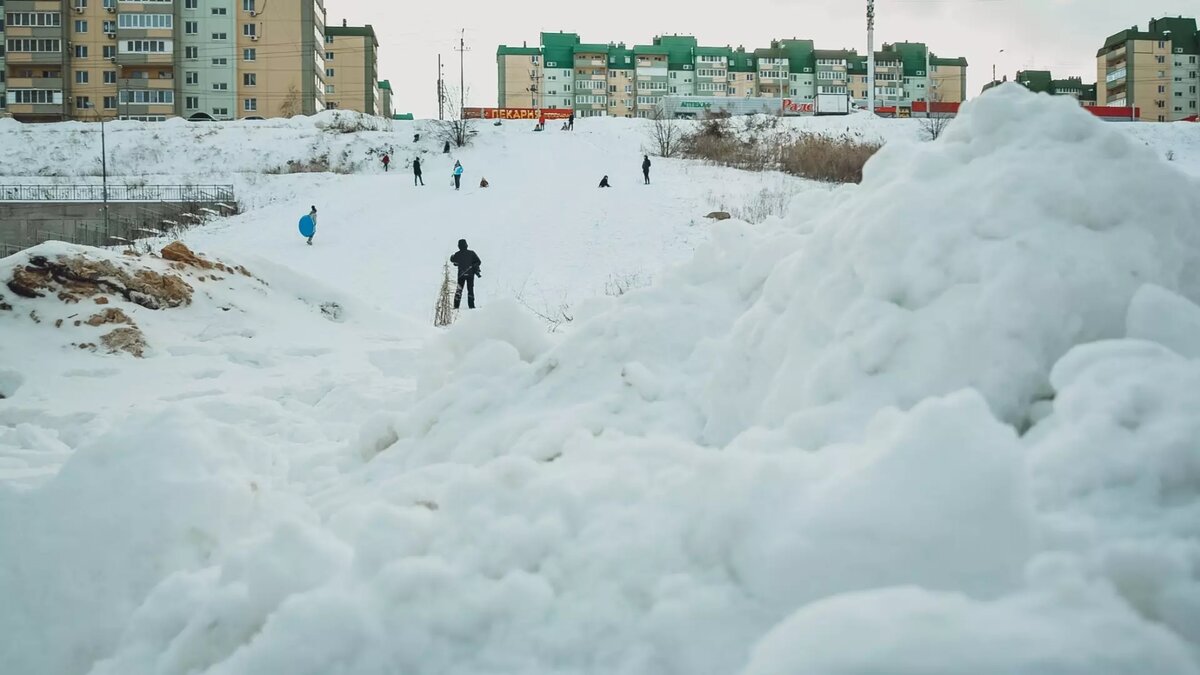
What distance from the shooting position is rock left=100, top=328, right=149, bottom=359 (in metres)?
7.39

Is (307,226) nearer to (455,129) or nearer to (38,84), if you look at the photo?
(455,129)

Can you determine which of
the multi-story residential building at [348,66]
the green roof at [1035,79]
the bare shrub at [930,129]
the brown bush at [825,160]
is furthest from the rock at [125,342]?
the green roof at [1035,79]

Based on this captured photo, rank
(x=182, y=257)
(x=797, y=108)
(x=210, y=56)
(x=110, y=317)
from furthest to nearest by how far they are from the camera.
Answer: (x=797, y=108) < (x=210, y=56) < (x=182, y=257) < (x=110, y=317)

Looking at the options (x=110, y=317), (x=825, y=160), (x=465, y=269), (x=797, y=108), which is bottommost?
(x=110, y=317)

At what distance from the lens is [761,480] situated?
7.54 feet

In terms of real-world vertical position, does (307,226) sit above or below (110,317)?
above

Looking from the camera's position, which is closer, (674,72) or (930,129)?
(930,129)

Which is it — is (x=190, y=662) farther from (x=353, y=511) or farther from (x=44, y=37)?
(x=44, y=37)

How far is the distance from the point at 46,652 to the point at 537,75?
9979 cm

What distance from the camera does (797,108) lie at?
64.0 meters

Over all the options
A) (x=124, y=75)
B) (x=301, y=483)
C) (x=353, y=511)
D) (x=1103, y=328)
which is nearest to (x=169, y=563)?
(x=353, y=511)

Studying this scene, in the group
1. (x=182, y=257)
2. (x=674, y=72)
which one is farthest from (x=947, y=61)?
(x=182, y=257)

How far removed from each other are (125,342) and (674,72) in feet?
315

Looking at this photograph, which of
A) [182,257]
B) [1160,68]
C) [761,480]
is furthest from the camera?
[1160,68]
